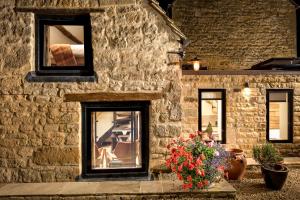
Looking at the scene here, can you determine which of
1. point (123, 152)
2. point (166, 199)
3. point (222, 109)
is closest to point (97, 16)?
point (123, 152)

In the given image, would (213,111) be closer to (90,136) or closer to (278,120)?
(278,120)

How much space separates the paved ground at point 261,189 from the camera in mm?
6258

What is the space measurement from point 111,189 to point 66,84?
104 inches

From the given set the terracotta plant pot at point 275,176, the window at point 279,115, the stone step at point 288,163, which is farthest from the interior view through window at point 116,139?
the window at point 279,115

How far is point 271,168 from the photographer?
6.91 m

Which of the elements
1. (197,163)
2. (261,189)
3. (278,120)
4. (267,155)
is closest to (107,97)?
(197,163)

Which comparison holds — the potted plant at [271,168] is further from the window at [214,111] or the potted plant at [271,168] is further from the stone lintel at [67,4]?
the stone lintel at [67,4]

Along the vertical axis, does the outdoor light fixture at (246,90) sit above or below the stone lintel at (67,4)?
below

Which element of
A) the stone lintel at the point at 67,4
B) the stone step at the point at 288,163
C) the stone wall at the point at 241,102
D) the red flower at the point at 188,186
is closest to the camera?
the red flower at the point at 188,186

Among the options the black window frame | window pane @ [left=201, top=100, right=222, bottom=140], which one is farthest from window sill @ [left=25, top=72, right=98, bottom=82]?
window pane @ [left=201, top=100, right=222, bottom=140]

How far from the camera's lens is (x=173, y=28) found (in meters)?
6.38

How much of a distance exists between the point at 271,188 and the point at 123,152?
388 cm

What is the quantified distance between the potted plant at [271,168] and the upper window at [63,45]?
5081 millimetres

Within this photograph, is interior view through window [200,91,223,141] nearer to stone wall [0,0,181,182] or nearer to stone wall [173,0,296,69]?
stone wall [0,0,181,182]
